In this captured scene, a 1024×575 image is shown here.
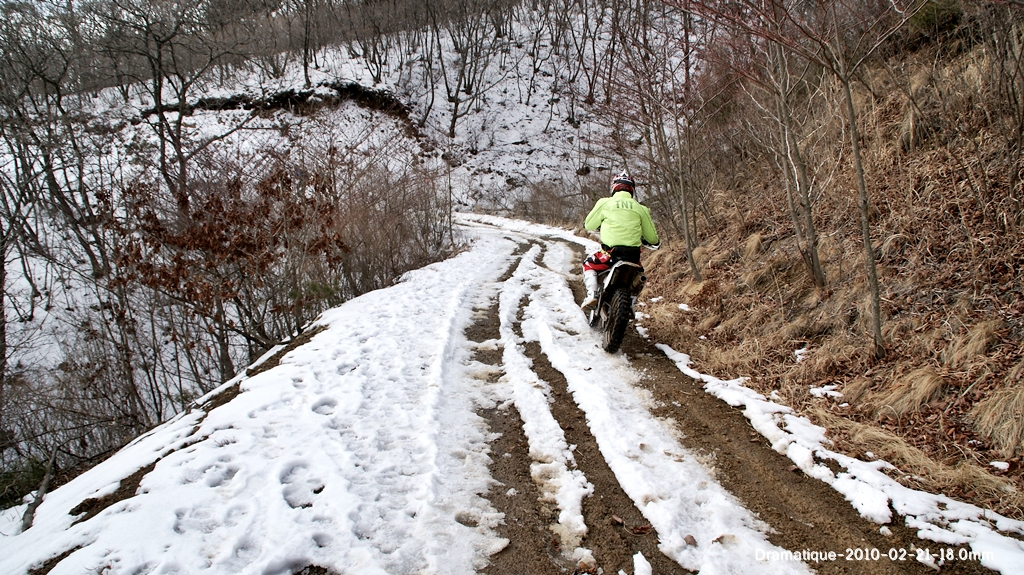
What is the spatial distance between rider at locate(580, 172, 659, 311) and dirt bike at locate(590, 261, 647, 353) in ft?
0.55

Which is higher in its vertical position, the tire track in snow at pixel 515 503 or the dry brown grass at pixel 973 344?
the dry brown grass at pixel 973 344

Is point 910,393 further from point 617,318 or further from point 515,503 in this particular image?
point 515,503

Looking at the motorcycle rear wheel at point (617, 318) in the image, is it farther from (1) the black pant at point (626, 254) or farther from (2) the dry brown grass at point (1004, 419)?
(2) the dry brown grass at point (1004, 419)

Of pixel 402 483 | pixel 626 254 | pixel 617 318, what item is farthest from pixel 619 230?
pixel 402 483

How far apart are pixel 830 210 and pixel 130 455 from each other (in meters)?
8.51

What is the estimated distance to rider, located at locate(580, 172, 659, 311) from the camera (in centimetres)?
575

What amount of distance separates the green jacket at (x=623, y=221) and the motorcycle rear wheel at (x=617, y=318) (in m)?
0.68

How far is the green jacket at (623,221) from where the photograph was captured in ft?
18.9

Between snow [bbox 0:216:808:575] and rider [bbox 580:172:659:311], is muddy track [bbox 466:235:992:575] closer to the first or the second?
snow [bbox 0:216:808:575]

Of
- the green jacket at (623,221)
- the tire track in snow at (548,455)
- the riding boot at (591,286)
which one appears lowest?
the tire track in snow at (548,455)

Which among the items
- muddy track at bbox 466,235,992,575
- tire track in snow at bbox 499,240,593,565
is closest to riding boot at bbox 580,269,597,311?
tire track in snow at bbox 499,240,593,565

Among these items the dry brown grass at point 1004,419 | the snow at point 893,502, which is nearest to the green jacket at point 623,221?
the snow at point 893,502

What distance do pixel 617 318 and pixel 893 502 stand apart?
10.00 ft

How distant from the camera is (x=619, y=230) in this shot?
5.79 metres
